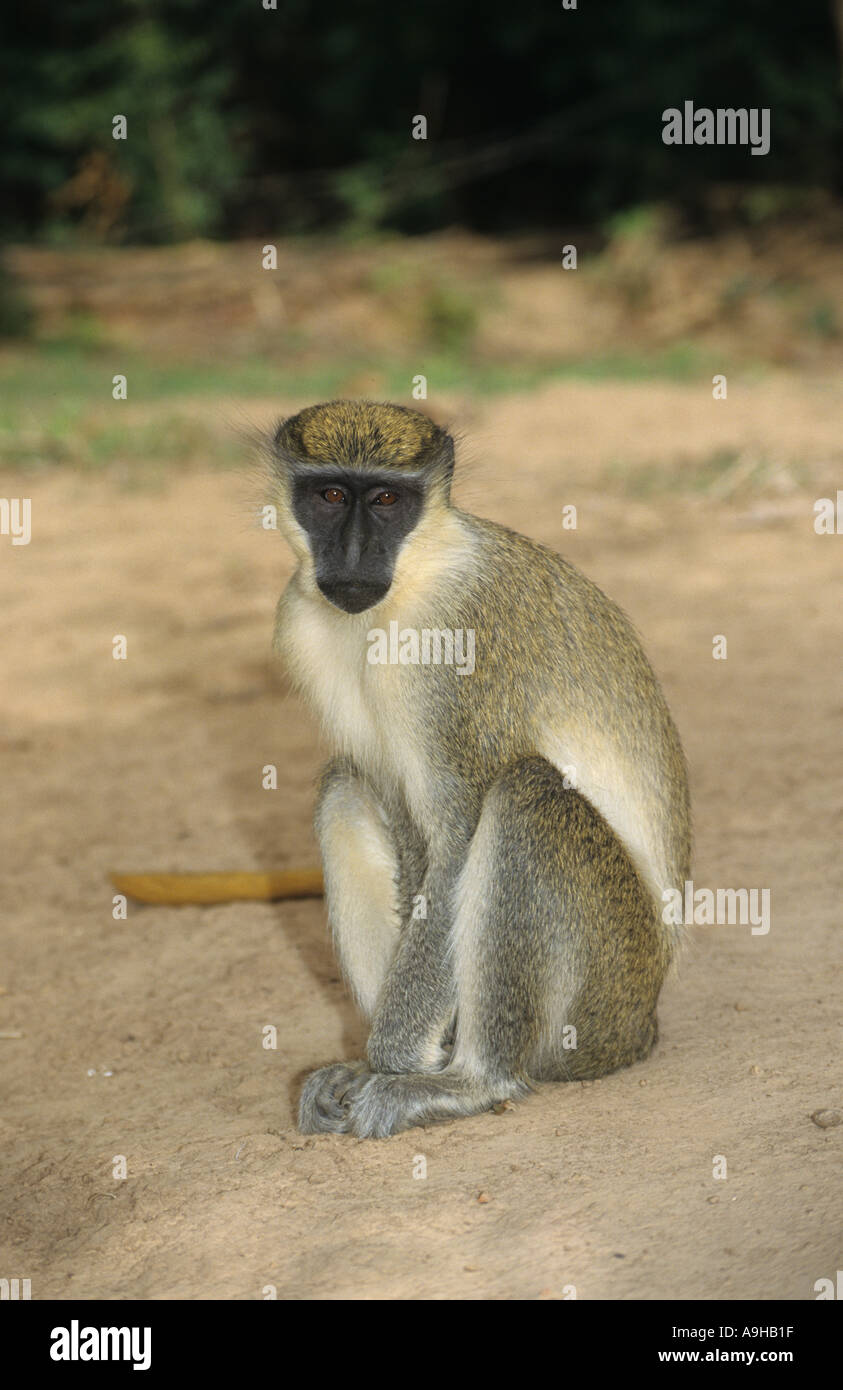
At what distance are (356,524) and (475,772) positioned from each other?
68 centimetres

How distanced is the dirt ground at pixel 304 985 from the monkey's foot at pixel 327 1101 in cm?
6

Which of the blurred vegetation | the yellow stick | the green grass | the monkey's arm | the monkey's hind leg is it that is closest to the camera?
the monkey's hind leg

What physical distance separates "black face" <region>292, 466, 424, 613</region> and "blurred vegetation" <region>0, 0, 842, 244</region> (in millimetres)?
15736

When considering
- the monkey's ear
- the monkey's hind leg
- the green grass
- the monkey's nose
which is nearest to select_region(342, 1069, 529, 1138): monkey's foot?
the monkey's hind leg

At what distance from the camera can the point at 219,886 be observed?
537 cm

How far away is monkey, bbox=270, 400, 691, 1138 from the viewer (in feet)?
12.3

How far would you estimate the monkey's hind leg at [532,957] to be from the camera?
3707 millimetres

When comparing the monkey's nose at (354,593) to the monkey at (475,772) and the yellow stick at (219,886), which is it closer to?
the monkey at (475,772)

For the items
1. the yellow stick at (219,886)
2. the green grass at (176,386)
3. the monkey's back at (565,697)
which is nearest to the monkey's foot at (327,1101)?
the monkey's back at (565,697)

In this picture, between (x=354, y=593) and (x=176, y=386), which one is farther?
(x=176, y=386)

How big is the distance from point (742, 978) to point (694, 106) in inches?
622

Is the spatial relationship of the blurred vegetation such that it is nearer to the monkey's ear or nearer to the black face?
the monkey's ear

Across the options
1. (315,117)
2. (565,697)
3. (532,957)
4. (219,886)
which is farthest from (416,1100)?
(315,117)

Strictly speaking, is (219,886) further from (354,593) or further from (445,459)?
(445,459)
